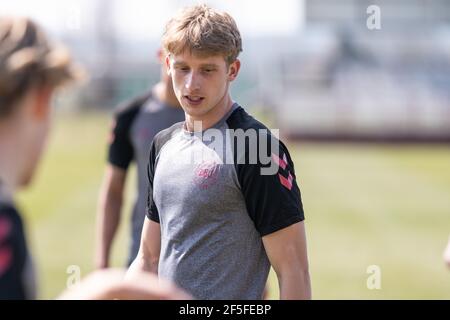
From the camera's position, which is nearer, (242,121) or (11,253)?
(11,253)

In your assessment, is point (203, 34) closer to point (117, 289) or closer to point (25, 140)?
point (25, 140)

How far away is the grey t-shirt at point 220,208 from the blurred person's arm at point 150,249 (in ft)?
0.34

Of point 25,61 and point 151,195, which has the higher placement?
point 25,61

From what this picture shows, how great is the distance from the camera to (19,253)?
2.39 metres

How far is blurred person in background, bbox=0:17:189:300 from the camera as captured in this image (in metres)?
2.36

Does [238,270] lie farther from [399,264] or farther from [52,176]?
[52,176]

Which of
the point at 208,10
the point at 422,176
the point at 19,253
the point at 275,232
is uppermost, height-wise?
the point at 208,10

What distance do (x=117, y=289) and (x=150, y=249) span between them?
1.58 m

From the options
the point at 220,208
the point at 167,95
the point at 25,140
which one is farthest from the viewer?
the point at 167,95

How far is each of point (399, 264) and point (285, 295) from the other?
31.0 feet

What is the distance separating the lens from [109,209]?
18.6ft

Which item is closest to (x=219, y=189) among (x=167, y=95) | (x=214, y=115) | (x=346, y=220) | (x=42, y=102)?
(x=214, y=115)

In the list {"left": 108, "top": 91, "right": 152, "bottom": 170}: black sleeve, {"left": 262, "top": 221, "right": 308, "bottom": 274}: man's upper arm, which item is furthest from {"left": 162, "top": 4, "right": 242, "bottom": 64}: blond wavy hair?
{"left": 108, "top": 91, "right": 152, "bottom": 170}: black sleeve
